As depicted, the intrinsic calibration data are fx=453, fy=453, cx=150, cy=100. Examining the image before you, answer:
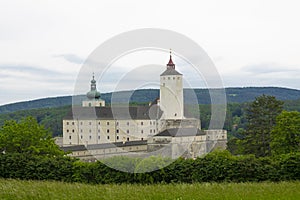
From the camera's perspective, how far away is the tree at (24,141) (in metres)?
27.3

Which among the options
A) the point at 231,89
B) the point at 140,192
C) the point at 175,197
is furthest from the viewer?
the point at 231,89

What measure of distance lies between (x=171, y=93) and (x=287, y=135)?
4106 cm

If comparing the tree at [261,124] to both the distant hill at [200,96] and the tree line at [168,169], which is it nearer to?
the tree line at [168,169]

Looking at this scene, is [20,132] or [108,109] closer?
[20,132]

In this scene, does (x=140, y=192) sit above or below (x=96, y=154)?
above

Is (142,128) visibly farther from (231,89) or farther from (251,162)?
(231,89)

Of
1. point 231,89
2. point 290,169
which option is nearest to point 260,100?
point 290,169

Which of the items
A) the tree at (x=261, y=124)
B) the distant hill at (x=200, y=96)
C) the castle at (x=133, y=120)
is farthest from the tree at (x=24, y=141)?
the distant hill at (x=200, y=96)

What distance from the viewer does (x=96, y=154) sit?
50.4 m

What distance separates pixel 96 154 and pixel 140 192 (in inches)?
1629

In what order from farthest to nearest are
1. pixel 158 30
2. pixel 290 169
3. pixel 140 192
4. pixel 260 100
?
pixel 260 100 < pixel 158 30 < pixel 290 169 < pixel 140 192

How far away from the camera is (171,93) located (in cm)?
7156

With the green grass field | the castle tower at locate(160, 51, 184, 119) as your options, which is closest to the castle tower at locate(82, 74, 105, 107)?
the castle tower at locate(160, 51, 184, 119)

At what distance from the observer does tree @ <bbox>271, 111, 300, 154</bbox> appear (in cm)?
3077
